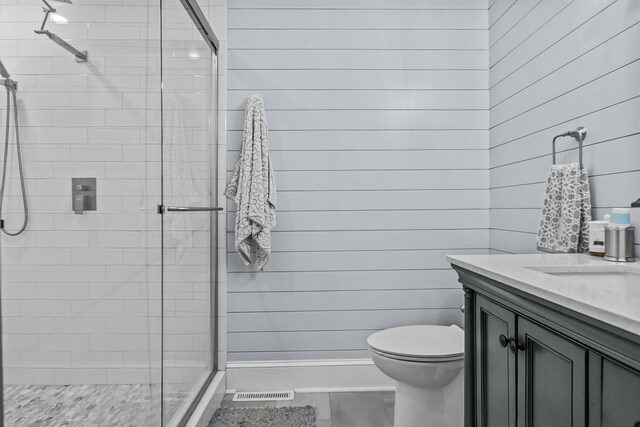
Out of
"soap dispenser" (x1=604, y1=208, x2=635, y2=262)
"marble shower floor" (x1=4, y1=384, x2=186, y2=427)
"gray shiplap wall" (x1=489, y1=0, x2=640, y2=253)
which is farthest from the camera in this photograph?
"gray shiplap wall" (x1=489, y1=0, x2=640, y2=253)

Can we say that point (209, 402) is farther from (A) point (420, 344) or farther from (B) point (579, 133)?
(B) point (579, 133)

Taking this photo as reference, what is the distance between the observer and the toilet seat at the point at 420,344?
158 cm

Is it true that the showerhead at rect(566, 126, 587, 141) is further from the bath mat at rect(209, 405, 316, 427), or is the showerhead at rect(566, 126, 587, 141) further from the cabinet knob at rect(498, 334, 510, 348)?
the bath mat at rect(209, 405, 316, 427)

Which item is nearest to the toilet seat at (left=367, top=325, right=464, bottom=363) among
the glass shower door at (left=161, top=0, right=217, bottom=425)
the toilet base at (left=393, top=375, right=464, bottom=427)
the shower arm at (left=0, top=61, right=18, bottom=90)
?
the toilet base at (left=393, top=375, right=464, bottom=427)

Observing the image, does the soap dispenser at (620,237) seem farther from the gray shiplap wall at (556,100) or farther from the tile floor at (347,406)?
the tile floor at (347,406)

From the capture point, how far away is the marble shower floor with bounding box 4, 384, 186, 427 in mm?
742

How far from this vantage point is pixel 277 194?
2236 mm

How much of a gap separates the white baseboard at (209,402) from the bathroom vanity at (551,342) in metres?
1.10

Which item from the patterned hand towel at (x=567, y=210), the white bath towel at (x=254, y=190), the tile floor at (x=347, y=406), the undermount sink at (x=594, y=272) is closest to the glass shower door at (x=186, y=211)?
the white bath towel at (x=254, y=190)

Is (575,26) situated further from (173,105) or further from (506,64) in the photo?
(173,105)

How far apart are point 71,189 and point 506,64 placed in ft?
6.69

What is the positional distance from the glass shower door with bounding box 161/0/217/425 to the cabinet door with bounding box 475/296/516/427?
41.3 inches

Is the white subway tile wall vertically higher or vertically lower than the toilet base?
higher

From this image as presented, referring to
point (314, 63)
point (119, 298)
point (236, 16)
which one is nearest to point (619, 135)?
point (314, 63)
